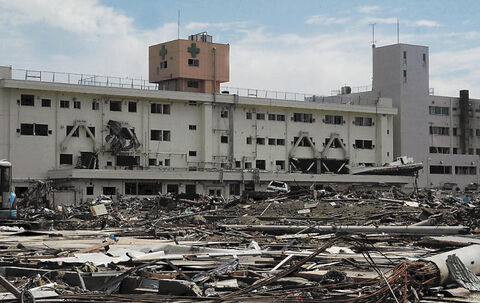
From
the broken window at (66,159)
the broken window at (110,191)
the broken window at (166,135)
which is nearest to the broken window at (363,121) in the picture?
the broken window at (166,135)

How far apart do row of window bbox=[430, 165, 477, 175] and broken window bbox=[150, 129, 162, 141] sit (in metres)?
35.8

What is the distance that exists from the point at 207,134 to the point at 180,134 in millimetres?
2533

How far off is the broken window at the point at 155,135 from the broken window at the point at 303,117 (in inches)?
592

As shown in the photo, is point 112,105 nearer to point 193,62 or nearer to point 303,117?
point 193,62

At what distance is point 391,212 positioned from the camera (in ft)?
106

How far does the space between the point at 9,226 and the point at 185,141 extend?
3959cm

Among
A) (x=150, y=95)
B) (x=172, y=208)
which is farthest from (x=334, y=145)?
(x=172, y=208)

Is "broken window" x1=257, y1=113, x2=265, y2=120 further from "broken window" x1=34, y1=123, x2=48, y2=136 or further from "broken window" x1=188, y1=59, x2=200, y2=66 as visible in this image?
"broken window" x1=34, y1=123, x2=48, y2=136

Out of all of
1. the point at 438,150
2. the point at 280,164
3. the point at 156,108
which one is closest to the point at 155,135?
the point at 156,108

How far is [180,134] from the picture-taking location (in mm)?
71750

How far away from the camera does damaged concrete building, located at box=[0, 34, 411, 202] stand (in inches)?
2527

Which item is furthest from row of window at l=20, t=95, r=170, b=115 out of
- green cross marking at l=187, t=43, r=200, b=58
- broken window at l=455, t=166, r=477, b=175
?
broken window at l=455, t=166, r=477, b=175

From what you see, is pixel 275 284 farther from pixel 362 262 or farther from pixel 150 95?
pixel 150 95

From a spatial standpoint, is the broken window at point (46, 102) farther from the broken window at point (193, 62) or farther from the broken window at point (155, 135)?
the broken window at point (193, 62)
